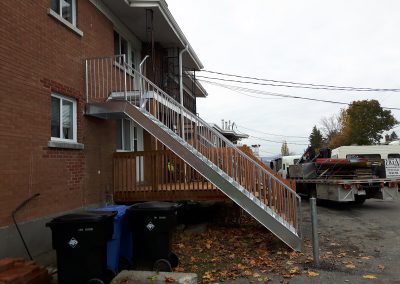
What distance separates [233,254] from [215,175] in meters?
1.60

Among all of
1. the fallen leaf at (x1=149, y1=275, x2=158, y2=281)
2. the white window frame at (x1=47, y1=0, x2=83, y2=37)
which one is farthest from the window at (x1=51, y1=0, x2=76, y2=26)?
the fallen leaf at (x1=149, y1=275, x2=158, y2=281)

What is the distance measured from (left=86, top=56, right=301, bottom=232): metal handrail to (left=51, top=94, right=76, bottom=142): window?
2.22ft

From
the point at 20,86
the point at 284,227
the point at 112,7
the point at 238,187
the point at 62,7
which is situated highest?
the point at 112,7

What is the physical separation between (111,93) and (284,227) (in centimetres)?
552

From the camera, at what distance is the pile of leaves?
6.98m

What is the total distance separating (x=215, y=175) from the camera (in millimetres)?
8852

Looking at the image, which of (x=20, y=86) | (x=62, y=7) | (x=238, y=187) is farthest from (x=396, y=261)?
(x=62, y=7)

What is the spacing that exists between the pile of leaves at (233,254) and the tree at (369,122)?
4216cm

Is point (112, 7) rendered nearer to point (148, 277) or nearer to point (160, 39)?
point (160, 39)

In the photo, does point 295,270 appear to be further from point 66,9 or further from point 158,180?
point 66,9

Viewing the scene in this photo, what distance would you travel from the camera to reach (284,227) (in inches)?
328

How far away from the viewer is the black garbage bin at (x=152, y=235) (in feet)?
22.3

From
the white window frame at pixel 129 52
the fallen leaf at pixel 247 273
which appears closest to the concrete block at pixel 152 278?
A: the fallen leaf at pixel 247 273

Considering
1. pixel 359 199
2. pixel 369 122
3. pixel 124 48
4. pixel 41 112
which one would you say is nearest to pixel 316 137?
pixel 369 122
